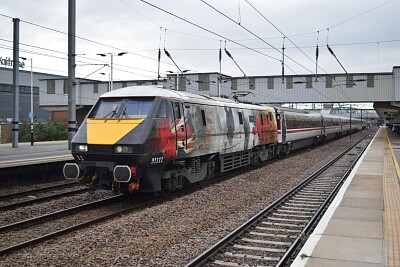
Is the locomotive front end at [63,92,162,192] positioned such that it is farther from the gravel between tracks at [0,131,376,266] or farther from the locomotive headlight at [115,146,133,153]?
the gravel between tracks at [0,131,376,266]

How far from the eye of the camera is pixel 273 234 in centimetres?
852

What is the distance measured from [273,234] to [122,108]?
501 centimetres

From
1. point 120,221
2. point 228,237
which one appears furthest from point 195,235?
point 120,221

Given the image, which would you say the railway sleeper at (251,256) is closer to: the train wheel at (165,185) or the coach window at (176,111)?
the train wheel at (165,185)

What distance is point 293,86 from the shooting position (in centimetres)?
4891

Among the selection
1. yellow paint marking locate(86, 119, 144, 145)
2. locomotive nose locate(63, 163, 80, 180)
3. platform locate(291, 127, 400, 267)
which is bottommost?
platform locate(291, 127, 400, 267)

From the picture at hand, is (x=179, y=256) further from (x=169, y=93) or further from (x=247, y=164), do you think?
(x=247, y=164)

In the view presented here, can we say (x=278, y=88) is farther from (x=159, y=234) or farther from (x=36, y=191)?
(x=159, y=234)

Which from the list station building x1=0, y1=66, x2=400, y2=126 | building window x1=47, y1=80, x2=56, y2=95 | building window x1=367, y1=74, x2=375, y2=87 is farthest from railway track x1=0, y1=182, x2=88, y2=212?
building window x1=47, y1=80, x2=56, y2=95

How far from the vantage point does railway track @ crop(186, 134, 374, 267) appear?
22.6 feet

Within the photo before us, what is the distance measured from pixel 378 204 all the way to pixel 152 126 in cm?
585

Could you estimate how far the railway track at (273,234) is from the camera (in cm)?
688

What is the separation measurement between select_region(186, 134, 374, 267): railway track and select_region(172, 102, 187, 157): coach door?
285cm

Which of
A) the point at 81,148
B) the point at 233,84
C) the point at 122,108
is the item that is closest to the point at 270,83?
the point at 233,84
